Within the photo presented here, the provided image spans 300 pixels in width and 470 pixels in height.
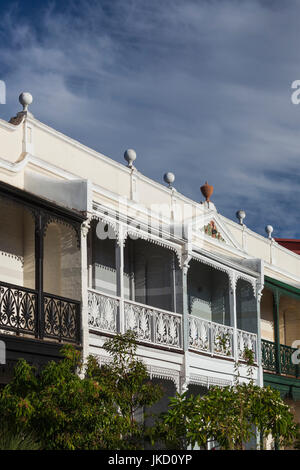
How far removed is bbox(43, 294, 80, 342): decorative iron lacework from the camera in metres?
17.0

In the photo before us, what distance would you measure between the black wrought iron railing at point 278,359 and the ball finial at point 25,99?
411 inches

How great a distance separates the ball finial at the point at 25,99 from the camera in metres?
19.1

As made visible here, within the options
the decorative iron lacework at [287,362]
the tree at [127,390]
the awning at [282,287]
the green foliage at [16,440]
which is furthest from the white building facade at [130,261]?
the decorative iron lacework at [287,362]

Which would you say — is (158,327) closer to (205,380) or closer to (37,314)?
(205,380)

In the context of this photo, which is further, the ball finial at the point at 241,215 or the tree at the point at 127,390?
the ball finial at the point at 241,215

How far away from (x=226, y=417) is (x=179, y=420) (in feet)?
2.46

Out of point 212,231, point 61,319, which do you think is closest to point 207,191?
point 212,231

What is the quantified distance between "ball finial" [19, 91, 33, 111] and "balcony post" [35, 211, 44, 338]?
303 centimetres

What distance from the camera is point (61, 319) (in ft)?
56.8

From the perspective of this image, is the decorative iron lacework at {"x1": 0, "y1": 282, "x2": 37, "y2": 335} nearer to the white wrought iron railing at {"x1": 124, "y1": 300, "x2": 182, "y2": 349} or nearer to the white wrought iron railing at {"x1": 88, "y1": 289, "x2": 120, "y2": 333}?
the white wrought iron railing at {"x1": 88, "y1": 289, "x2": 120, "y2": 333}

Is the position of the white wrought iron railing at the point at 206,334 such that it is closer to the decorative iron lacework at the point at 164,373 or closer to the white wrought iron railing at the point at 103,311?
the decorative iron lacework at the point at 164,373

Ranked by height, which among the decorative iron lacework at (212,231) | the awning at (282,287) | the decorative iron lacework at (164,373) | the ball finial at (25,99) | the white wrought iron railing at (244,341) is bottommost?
the decorative iron lacework at (164,373)

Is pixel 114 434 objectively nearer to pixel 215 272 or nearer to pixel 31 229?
pixel 31 229

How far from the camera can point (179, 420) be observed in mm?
14914
